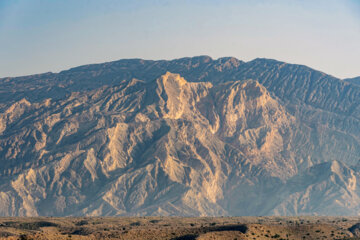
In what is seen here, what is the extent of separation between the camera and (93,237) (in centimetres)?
12131

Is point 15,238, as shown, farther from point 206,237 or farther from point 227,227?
point 227,227

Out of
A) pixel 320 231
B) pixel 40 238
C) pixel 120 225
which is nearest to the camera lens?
pixel 40 238

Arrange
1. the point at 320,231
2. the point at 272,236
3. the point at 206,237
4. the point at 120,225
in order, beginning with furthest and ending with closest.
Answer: the point at 120,225
the point at 320,231
the point at 272,236
the point at 206,237

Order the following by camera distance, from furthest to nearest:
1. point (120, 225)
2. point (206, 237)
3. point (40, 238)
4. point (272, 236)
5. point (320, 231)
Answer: point (120, 225), point (320, 231), point (272, 236), point (206, 237), point (40, 238)

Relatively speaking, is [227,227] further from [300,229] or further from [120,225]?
[120,225]

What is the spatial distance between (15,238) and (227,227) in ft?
126

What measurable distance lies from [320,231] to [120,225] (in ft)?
189

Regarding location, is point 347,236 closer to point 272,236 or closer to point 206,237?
point 272,236

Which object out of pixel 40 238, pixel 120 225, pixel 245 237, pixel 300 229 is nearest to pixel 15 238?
pixel 40 238

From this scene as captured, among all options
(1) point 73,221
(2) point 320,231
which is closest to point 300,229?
(2) point 320,231

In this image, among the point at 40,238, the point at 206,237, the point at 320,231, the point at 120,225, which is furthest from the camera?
the point at 120,225

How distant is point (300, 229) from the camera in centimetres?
13312

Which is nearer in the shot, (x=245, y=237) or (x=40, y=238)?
(x=40, y=238)

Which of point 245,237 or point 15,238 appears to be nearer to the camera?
point 15,238
